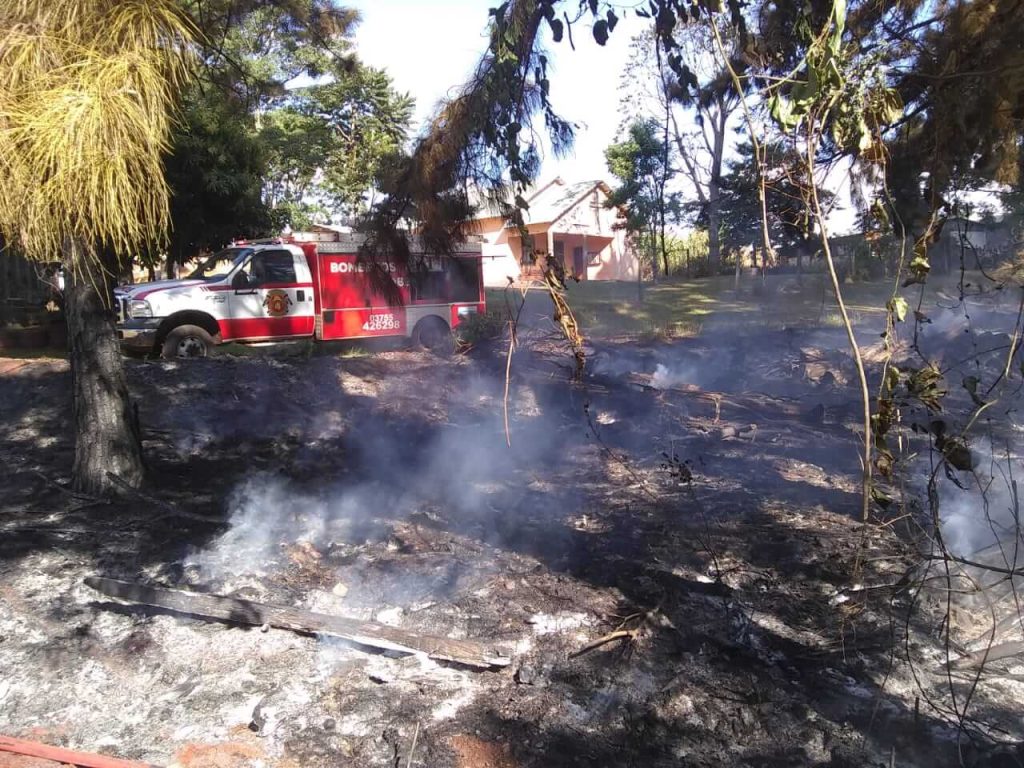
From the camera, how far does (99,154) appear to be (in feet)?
9.95

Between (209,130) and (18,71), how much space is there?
9.78 metres

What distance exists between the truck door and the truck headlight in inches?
43.0

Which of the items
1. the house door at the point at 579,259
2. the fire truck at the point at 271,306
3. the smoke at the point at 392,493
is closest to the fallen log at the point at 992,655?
the smoke at the point at 392,493

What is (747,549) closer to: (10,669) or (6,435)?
(10,669)

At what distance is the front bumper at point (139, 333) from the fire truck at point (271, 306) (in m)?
0.01

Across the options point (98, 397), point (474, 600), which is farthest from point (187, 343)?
point (474, 600)

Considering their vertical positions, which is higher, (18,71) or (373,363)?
(18,71)

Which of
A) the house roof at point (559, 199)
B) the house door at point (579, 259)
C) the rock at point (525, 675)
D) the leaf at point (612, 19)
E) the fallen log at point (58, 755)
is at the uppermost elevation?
the house roof at point (559, 199)

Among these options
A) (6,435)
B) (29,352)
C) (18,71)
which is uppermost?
(18,71)

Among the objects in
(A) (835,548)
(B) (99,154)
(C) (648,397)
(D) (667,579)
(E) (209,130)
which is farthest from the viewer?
(E) (209,130)

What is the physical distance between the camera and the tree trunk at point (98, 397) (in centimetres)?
504

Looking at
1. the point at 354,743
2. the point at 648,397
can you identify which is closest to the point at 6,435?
the point at 354,743

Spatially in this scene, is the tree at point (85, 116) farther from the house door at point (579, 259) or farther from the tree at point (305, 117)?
the house door at point (579, 259)

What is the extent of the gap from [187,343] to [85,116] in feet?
25.1
